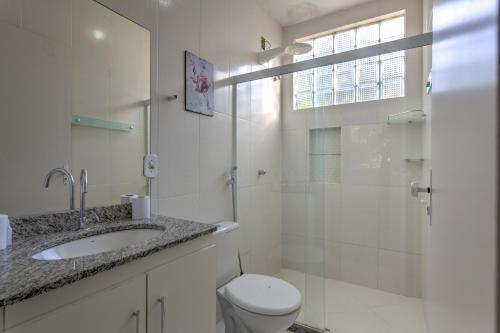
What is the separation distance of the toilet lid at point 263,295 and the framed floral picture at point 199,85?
1143 mm

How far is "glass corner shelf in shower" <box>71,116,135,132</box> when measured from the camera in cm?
114

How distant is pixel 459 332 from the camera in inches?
21.0

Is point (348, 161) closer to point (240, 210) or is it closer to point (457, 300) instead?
point (240, 210)

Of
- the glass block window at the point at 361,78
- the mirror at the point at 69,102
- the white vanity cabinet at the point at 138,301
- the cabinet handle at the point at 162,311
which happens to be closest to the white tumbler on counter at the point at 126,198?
the mirror at the point at 69,102

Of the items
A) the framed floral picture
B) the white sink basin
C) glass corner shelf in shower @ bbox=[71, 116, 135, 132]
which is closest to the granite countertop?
the white sink basin

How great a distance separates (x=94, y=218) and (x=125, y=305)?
21.6 inches

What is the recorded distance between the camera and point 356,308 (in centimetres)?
209

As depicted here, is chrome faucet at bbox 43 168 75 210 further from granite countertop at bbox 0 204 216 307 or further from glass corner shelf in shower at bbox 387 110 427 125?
glass corner shelf in shower at bbox 387 110 427 125

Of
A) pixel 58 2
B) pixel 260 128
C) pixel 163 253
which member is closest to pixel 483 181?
pixel 163 253

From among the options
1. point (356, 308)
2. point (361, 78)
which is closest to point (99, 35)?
point (361, 78)

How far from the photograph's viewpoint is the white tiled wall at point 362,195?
2242 millimetres

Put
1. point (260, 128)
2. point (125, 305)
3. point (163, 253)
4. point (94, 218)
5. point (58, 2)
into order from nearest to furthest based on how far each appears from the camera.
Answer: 1. point (125, 305)
2. point (163, 253)
3. point (58, 2)
4. point (94, 218)
5. point (260, 128)

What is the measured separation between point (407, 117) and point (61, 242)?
8.01 ft

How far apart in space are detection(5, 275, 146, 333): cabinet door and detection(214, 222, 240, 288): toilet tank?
783 millimetres
